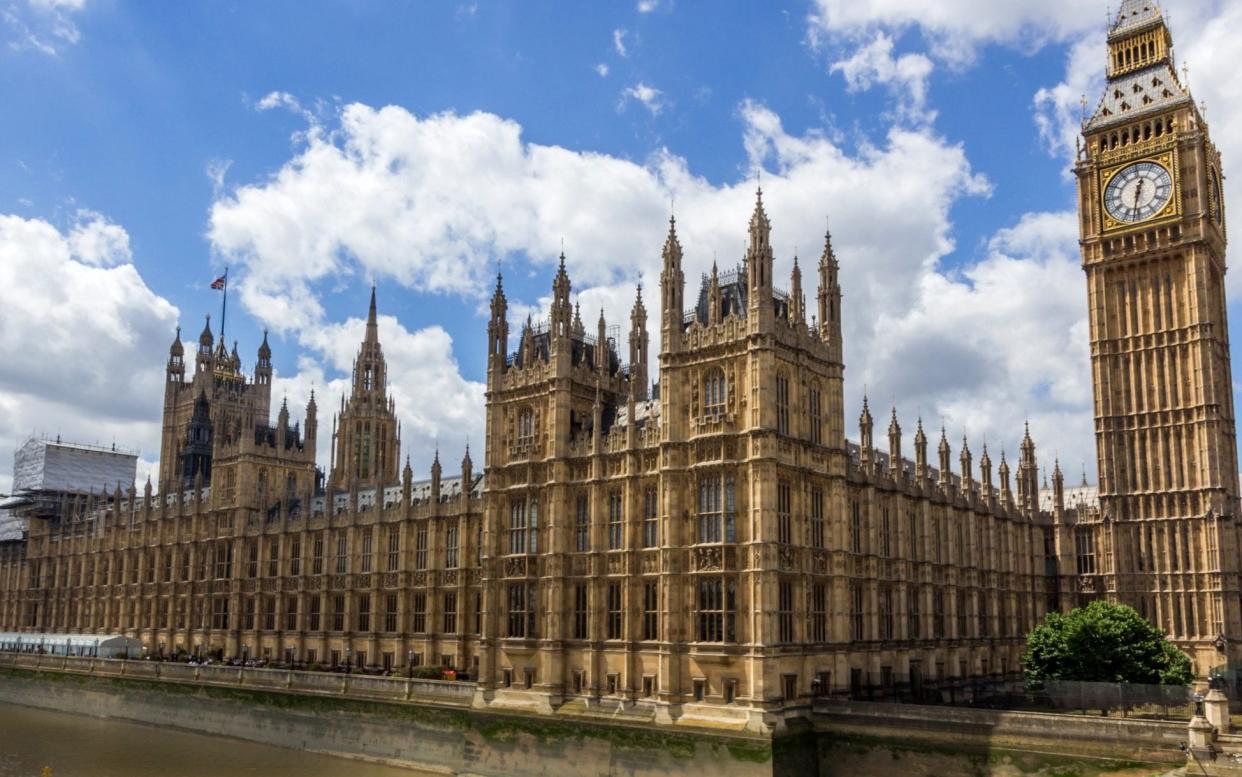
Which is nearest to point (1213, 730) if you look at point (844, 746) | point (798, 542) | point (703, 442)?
point (844, 746)

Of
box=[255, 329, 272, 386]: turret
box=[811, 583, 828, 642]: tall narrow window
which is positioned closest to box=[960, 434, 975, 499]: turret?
box=[811, 583, 828, 642]: tall narrow window

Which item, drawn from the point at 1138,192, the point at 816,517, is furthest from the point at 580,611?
the point at 1138,192

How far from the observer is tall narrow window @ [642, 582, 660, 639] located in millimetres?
62938

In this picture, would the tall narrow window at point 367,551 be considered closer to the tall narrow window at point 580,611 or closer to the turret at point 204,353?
the tall narrow window at point 580,611

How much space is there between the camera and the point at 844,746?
57.5m

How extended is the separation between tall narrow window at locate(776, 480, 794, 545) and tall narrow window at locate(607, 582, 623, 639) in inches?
436

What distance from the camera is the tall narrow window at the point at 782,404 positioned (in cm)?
6147

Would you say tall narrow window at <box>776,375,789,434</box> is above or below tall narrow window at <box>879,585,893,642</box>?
above

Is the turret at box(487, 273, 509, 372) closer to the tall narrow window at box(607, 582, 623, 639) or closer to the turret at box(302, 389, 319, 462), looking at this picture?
the tall narrow window at box(607, 582, 623, 639)

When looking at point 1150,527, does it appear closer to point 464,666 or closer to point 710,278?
point 710,278

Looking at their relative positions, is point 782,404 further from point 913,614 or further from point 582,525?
point 913,614

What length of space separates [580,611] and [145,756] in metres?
35.7

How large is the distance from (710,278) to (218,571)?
7244cm

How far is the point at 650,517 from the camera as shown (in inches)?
2544
